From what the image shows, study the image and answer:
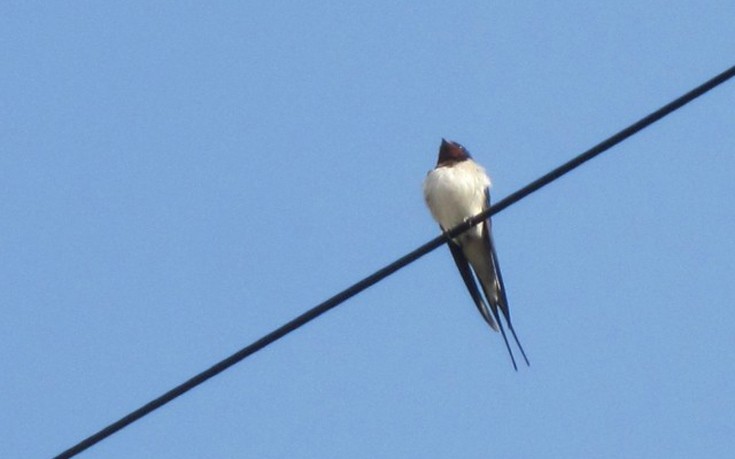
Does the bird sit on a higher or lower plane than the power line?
higher

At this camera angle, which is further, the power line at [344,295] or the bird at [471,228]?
the bird at [471,228]

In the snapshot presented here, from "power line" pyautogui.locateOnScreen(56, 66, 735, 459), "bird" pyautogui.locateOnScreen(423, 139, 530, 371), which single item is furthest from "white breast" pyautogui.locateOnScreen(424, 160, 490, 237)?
"power line" pyautogui.locateOnScreen(56, 66, 735, 459)

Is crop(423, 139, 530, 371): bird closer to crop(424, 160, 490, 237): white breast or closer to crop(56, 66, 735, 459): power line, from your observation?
crop(424, 160, 490, 237): white breast

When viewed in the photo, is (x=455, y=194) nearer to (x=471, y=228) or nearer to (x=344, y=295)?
(x=471, y=228)

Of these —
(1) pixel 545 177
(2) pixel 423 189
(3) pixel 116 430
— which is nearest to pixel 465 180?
(2) pixel 423 189

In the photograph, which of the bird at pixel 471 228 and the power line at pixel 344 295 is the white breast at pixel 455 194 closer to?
the bird at pixel 471 228

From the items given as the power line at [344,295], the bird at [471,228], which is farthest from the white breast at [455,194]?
the power line at [344,295]

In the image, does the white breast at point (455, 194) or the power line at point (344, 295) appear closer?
the power line at point (344, 295)

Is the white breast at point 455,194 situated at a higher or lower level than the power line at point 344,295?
higher

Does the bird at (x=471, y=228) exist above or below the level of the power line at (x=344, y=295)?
above
